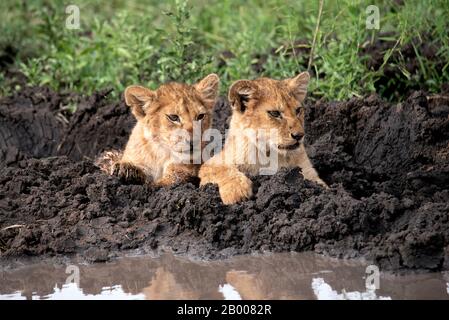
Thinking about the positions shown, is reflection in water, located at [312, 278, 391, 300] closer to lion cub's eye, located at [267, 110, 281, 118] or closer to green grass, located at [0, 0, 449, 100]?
lion cub's eye, located at [267, 110, 281, 118]

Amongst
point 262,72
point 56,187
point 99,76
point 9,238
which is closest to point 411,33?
point 262,72

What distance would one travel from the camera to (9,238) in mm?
7809

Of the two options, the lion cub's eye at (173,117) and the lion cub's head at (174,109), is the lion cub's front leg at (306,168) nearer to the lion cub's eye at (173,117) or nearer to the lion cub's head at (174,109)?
the lion cub's head at (174,109)

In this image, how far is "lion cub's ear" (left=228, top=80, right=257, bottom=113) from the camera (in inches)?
323

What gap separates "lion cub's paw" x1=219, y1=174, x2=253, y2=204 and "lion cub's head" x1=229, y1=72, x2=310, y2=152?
0.38m

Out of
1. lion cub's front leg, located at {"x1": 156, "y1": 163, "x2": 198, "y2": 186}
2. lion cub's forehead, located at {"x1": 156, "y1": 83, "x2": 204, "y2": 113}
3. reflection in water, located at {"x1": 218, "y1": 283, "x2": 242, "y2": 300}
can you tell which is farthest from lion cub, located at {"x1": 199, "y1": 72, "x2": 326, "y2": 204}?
reflection in water, located at {"x1": 218, "y1": 283, "x2": 242, "y2": 300}

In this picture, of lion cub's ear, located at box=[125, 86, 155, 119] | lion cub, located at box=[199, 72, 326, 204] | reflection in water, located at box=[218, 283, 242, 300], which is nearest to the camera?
reflection in water, located at box=[218, 283, 242, 300]

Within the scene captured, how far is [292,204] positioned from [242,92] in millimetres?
1039

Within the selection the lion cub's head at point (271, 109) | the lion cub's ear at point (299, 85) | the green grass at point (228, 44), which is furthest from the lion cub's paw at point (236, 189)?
the green grass at point (228, 44)

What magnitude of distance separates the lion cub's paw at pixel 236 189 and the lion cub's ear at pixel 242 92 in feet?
2.07

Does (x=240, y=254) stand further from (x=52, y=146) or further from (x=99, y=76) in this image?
(x=99, y=76)

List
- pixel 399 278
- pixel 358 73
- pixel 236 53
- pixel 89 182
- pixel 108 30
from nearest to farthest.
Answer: pixel 399 278 < pixel 89 182 < pixel 358 73 < pixel 236 53 < pixel 108 30

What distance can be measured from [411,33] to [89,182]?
3.88 metres
